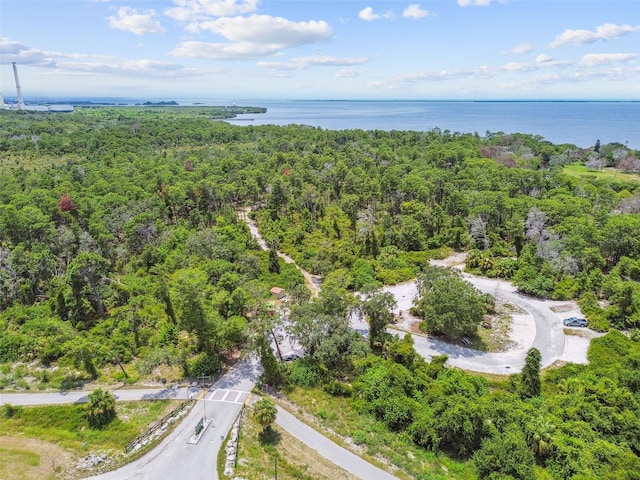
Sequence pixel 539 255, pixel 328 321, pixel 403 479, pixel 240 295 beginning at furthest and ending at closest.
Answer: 1. pixel 539 255
2. pixel 240 295
3. pixel 328 321
4. pixel 403 479

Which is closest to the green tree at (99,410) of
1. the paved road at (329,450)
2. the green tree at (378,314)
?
the paved road at (329,450)

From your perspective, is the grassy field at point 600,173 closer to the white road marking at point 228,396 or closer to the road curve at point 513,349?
the road curve at point 513,349

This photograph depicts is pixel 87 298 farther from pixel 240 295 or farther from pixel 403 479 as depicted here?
pixel 403 479

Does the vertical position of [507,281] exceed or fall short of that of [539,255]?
it falls short

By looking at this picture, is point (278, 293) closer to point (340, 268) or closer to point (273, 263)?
point (273, 263)

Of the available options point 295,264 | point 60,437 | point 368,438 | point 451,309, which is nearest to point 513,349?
point 451,309

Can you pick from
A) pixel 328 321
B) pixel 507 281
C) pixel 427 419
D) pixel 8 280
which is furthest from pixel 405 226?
pixel 8 280
